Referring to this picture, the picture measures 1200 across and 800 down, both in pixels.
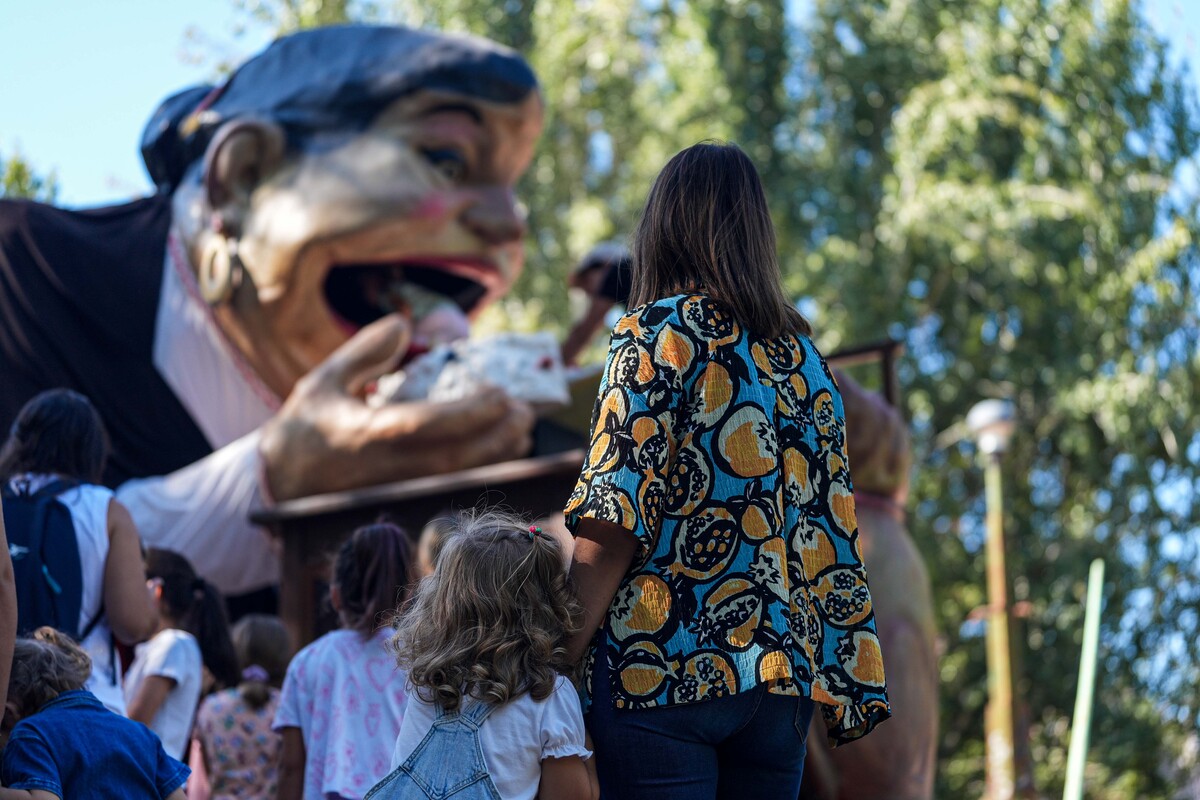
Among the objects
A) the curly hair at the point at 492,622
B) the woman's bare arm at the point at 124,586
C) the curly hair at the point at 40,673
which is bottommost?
the woman's bare arm at the point at 124,586

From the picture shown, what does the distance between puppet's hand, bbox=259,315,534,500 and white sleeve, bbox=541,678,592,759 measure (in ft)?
18.2

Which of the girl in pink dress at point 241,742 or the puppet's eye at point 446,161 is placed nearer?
the girl in pink dress at point 241,742

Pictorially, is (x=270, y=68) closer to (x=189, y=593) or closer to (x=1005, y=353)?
(x=189, y=593)

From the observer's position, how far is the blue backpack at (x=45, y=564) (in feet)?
12.1

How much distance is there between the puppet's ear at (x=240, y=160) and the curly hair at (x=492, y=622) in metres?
7.57

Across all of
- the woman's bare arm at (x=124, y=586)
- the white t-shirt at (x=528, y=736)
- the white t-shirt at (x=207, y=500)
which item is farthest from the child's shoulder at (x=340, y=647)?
the white t-shirt at (x=207, y=500)

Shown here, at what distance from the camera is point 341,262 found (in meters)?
9.65

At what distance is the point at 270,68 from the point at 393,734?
7364 mm

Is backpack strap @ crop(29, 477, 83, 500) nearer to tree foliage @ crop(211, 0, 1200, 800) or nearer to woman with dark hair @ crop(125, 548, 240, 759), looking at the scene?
woman with dark hair @ crop(125, 548, 240, 759)

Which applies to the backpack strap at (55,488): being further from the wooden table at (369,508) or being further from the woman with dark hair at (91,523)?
the wooden table at (369,508)

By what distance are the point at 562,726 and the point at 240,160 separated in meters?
7.81

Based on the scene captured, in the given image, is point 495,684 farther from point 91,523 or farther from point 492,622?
A: point 91,523

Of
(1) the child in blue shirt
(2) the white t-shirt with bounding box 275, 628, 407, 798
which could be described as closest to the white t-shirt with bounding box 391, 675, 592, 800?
(1) the child in blue shirt

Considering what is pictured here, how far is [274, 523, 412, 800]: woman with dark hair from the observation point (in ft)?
12.1
